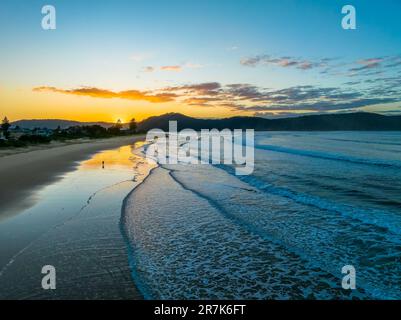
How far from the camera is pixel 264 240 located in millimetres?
9289

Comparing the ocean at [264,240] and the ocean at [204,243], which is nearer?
the ocean at [204,243]

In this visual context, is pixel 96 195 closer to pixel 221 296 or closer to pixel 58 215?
pixel 58 215

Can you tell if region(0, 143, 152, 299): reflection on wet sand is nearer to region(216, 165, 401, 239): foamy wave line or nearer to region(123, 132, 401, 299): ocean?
region(123, 132, 401, 299): ocean

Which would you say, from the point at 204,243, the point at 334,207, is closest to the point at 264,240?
the point at 204,243

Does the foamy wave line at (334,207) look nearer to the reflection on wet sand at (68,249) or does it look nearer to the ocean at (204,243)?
the ocean at (204,243)

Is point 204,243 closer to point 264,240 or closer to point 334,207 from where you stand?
point 264,240

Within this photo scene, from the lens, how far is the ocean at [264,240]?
6457mm

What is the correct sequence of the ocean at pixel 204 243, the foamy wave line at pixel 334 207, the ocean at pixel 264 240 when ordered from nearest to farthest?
the ocean at pixel 204 243, the ocean at pixel 264 240, the foamy wave line at pixel 334 207

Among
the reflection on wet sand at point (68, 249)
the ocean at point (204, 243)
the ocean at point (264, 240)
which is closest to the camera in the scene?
the reflection on wet sand at point (68, 249)

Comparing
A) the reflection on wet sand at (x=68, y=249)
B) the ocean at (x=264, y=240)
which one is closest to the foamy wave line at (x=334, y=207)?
the ocean at (x=264, y=240)

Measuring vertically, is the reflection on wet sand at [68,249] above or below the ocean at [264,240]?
above
